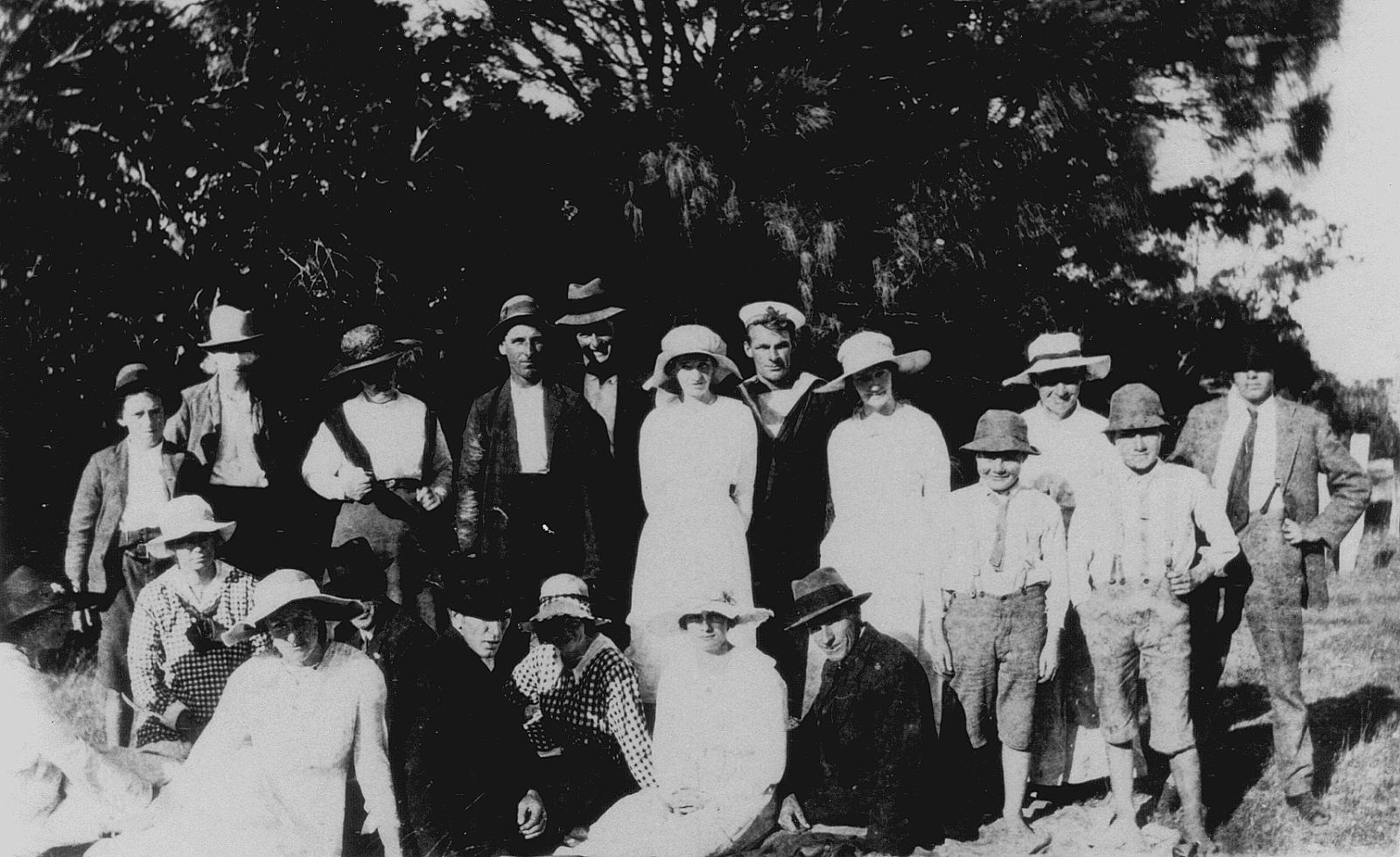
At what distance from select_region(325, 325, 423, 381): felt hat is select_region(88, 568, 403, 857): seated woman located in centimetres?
117

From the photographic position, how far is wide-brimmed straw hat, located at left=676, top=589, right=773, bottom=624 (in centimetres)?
440

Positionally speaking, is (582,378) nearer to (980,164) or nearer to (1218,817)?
(980,164)

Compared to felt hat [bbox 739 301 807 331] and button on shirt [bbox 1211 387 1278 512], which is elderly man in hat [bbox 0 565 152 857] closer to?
felt hat [bbox 739 301 807 331]

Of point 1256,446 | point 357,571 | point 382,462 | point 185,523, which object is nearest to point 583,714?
point 357,571

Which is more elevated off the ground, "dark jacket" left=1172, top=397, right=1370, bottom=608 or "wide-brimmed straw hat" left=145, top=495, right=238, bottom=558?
"wide-brimmed straw hat" left=145, top=495, right=238, bottom=558

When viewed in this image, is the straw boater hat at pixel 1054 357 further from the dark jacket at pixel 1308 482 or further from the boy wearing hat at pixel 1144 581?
the dark jacket at pixel 1308 482

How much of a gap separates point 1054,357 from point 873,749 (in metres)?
1.93

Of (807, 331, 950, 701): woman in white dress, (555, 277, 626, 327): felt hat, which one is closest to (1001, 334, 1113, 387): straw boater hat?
(807, 331, 950, 701): woman in white dress

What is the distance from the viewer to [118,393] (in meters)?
5.23

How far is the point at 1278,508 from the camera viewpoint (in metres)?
4.83

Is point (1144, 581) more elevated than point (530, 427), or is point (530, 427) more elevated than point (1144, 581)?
point (530, 427)

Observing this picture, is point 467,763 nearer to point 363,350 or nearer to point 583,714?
point 583,714

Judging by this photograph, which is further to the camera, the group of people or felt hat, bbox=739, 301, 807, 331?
felt hat, bbox=739, 301, 807, 331

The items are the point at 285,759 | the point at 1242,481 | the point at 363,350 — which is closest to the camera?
the point at 285,759
